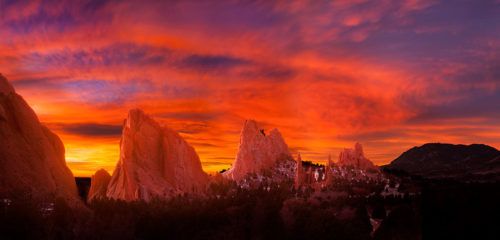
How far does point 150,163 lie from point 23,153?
141ft

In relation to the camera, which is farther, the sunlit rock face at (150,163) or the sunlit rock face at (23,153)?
the sunlit rock face at (150,163)

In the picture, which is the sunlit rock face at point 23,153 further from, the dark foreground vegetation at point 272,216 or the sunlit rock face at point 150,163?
the sunlit rock face at point 150,163

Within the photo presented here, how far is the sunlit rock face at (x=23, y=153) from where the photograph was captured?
60031 mm

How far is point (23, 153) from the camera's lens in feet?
202

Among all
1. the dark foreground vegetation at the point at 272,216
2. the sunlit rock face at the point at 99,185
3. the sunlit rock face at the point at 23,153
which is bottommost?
the dark foreground vegetation at the point at 272,216

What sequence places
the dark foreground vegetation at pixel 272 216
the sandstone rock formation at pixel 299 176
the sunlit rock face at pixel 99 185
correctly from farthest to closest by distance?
the sandstone rock formation at pixel 299 176, the sunlit rock face at pixel 99 185, the dark foreground vegetation at pixel 272 216

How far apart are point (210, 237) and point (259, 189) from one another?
148ft

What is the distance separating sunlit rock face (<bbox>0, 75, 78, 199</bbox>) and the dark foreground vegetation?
3172mm

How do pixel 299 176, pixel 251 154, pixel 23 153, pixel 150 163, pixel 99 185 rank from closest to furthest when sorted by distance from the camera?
pixel 23 153 → pixel 99 185 → pixel 150 163 → pixel 299 176 → pixel 251 154

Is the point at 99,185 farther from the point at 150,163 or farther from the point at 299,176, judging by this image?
the point at 299,176

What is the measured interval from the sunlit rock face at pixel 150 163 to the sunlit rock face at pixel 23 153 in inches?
1049

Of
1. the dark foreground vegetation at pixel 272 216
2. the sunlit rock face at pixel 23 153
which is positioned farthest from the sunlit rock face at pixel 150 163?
the sunlit rock face at pixel 23 153

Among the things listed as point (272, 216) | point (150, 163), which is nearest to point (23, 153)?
point (150, 163)

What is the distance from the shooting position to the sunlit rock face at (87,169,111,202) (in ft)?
305
